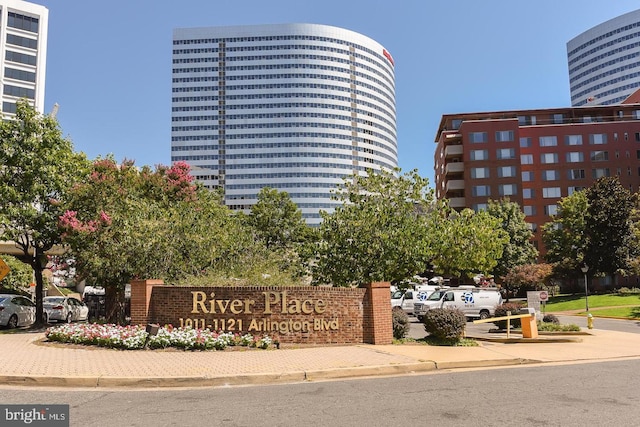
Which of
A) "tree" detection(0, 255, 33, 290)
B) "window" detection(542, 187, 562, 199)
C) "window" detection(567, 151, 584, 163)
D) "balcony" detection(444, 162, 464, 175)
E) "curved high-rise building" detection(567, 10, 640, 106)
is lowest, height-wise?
"tree" detection(0, 255, 33, 290)

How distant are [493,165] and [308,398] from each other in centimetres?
6578

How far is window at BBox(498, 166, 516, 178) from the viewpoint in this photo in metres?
68.7

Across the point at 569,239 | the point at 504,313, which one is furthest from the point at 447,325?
the point at 569,239

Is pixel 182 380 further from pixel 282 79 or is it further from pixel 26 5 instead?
pixel 282 79

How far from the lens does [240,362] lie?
1110 cm

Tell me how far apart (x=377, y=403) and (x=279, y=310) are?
6350mm

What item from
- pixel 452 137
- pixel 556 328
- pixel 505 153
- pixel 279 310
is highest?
pixel 452 137

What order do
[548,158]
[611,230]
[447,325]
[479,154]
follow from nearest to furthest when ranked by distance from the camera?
1. [447,325]
2. [611,230]
3. [479,154]
4. [548,158]

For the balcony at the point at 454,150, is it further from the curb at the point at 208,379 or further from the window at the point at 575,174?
the curb at the point at 208,379

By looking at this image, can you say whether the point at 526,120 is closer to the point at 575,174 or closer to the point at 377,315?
the point at 575,174

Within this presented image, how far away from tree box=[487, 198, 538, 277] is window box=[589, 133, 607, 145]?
23.4m

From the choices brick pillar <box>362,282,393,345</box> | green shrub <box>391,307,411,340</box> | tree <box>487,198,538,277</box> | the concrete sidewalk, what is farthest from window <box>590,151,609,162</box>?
brick pillar <box>362,282,393,345</box>

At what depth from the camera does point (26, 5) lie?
304ft

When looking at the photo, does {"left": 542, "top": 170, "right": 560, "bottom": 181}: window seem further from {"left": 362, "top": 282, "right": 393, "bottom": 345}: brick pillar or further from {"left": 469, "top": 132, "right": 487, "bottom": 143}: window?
{"left": 362, "top": 282, "right": 393, "bottom": 345}: brick pillar
